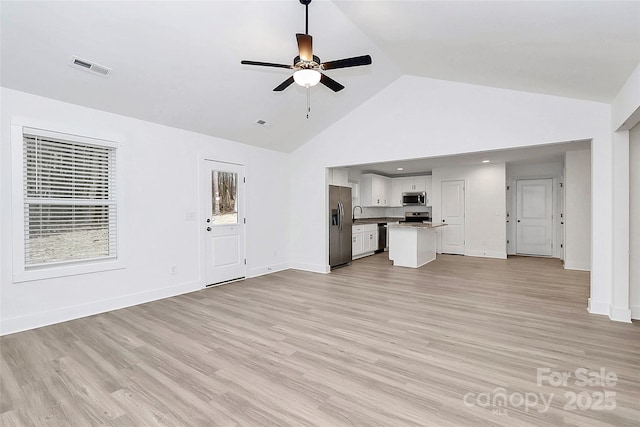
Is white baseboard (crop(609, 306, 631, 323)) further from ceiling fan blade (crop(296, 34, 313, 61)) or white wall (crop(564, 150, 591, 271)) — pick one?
ceiling fan blade (crop(296, 34, 313, 61))

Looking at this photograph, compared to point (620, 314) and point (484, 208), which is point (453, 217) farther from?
point (620, 314)

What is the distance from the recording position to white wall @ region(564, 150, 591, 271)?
630cm

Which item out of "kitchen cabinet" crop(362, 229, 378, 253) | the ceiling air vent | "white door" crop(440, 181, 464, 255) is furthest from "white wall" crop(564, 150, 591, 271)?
the ceiling air vent

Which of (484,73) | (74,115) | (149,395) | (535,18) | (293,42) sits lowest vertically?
(149,395)

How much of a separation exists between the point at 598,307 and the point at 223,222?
18.5 feet

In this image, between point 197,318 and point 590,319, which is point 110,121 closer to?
point 197,318

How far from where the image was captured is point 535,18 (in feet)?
7.55

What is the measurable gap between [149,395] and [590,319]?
4.63 metres

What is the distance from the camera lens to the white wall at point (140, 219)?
10.7ft

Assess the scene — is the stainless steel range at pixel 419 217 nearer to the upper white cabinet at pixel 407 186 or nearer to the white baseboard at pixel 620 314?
the upper white cabinet at pixel 407 186

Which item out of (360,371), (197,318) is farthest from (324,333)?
(197,318)

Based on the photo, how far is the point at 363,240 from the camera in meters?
8.06

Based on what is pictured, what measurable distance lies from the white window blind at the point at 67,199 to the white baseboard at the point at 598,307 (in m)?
6.29

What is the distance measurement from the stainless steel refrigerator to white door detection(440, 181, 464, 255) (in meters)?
3.28
